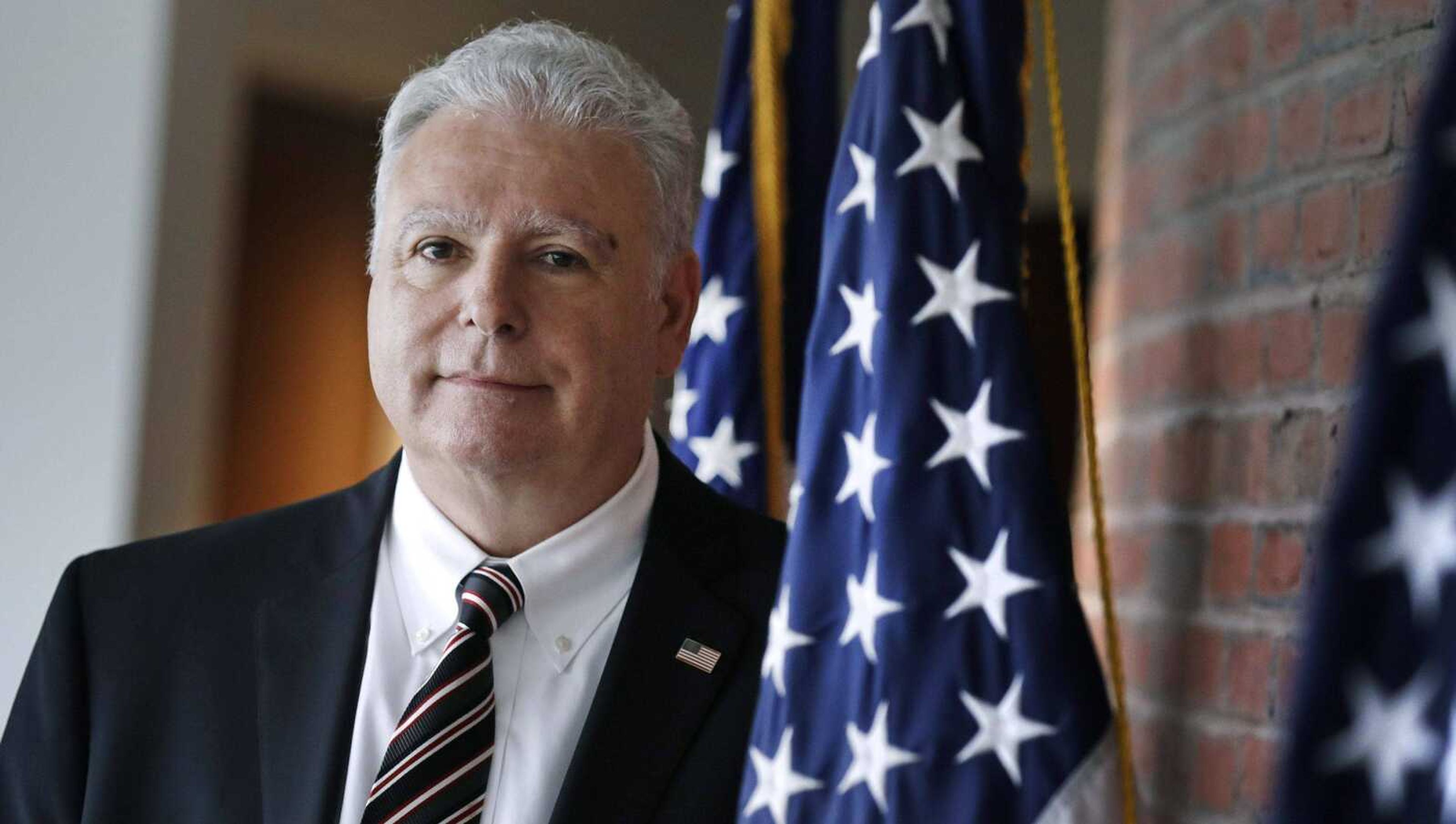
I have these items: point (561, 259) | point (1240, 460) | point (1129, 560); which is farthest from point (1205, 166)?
point (561, 259)

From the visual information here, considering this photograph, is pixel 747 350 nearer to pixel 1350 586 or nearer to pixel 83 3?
pixel 1350 586

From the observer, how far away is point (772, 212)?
1.98m

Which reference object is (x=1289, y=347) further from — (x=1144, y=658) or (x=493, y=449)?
(x=493, y=449)

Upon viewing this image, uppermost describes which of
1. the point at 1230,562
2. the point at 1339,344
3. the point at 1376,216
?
the point at 1376,216

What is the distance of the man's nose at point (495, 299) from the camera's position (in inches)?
57.1

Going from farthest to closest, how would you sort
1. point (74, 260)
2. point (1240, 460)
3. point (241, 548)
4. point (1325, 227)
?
point (74, 260)
point (241, 548)
point (1240, 460)
point (1325, 227)

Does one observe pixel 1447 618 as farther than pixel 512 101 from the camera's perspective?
No

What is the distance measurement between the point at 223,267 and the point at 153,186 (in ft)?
1.01

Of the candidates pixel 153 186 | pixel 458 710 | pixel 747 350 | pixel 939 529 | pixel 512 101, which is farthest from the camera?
pixel 153 186

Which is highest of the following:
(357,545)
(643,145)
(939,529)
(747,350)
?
(643,145)

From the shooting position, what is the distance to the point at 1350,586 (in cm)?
70

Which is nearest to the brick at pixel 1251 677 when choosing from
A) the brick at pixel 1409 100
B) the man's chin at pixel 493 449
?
the brick at pixel 1409 100

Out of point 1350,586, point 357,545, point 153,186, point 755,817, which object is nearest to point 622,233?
point 357,545

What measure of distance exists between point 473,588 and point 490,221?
14.1 inches
